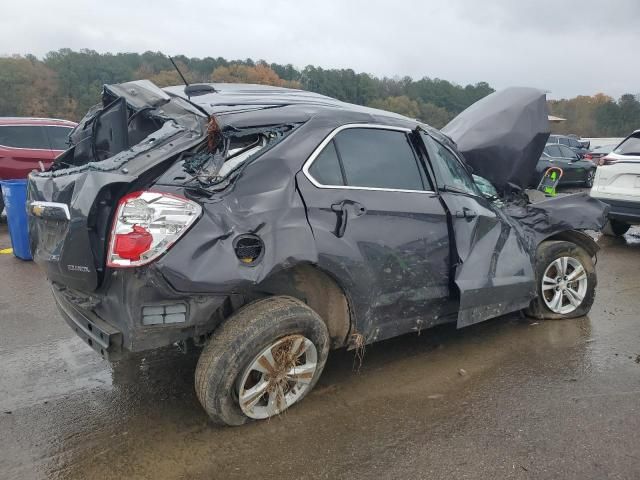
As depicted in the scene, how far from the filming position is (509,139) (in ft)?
16.1

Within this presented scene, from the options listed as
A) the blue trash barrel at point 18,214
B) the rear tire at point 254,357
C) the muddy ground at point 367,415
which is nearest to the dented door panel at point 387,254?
the rear tire at point 254,357

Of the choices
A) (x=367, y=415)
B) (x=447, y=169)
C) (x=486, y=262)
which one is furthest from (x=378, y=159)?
(x=367, y=415)

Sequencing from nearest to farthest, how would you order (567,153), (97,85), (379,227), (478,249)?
(379,227), (478,249), (567,153), (97,85)

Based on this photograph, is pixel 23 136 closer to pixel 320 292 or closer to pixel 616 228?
pixel 320 292

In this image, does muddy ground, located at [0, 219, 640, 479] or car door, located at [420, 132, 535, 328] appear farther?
car door, located at [420, 132, 535, 328]

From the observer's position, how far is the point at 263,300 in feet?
9.29

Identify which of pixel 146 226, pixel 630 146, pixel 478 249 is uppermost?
pixel 630 146

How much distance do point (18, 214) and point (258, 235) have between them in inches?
207

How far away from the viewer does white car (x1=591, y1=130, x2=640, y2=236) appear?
741 centimetres

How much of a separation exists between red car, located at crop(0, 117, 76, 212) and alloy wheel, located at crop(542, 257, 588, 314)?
8.24 metres

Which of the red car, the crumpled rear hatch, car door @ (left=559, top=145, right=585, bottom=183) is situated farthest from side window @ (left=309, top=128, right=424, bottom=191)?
car door @ (left=559, top=145, right=585, bottom=183)

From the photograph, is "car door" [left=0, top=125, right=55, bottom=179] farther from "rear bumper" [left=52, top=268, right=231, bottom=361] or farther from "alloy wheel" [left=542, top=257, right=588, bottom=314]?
"alloy wheel" [left=542, top=257, right=588, bottom=314]

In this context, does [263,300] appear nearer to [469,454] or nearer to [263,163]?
[263,163]

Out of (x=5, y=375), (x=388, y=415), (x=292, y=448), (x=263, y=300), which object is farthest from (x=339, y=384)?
(x=5, y=375)
